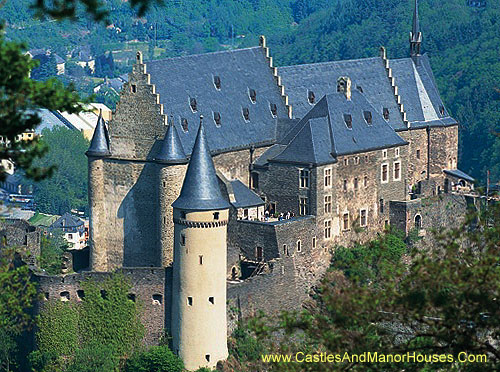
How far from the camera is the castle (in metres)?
67.2

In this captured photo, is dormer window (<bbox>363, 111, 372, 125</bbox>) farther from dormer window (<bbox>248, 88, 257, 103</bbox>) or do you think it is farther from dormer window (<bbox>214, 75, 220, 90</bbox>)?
dormer window (<bbox>214, 75, 220, 90</bbox>)

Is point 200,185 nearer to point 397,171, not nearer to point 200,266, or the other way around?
point 200,266

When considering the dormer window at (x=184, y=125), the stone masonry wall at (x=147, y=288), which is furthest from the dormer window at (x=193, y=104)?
the stone masonry wall at (x=147, y=288)

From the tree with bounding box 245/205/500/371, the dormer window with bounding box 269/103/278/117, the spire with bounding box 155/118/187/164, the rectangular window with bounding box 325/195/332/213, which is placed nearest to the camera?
the tree with bounding box 245/205/500/371

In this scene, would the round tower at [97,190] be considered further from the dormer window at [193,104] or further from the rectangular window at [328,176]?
the rectangular window at [328,176]

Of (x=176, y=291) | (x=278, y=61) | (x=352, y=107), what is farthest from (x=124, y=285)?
(x=278, y=61)

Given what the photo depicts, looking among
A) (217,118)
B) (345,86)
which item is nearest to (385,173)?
(345,86)

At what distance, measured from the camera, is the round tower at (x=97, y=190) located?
71.7 meters

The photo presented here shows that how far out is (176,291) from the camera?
67625mm

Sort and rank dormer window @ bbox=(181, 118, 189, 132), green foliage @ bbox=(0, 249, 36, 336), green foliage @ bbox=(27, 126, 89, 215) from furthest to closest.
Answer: green foliage @ bbox=(27, 126, 89, 215)
dormer window @ bbox=(181, 118, 189, 132)
green foliage @ bbox=(0, 249, 36, 336)

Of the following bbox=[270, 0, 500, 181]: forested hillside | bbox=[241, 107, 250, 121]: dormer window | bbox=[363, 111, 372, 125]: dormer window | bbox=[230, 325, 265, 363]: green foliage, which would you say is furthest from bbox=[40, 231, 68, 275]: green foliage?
bbox=[270, 0, 500, 181]: forested hillside

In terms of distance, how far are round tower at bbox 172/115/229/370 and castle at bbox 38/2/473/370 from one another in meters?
0.04

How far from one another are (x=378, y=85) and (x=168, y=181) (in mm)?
17470

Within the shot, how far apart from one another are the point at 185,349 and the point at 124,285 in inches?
152
